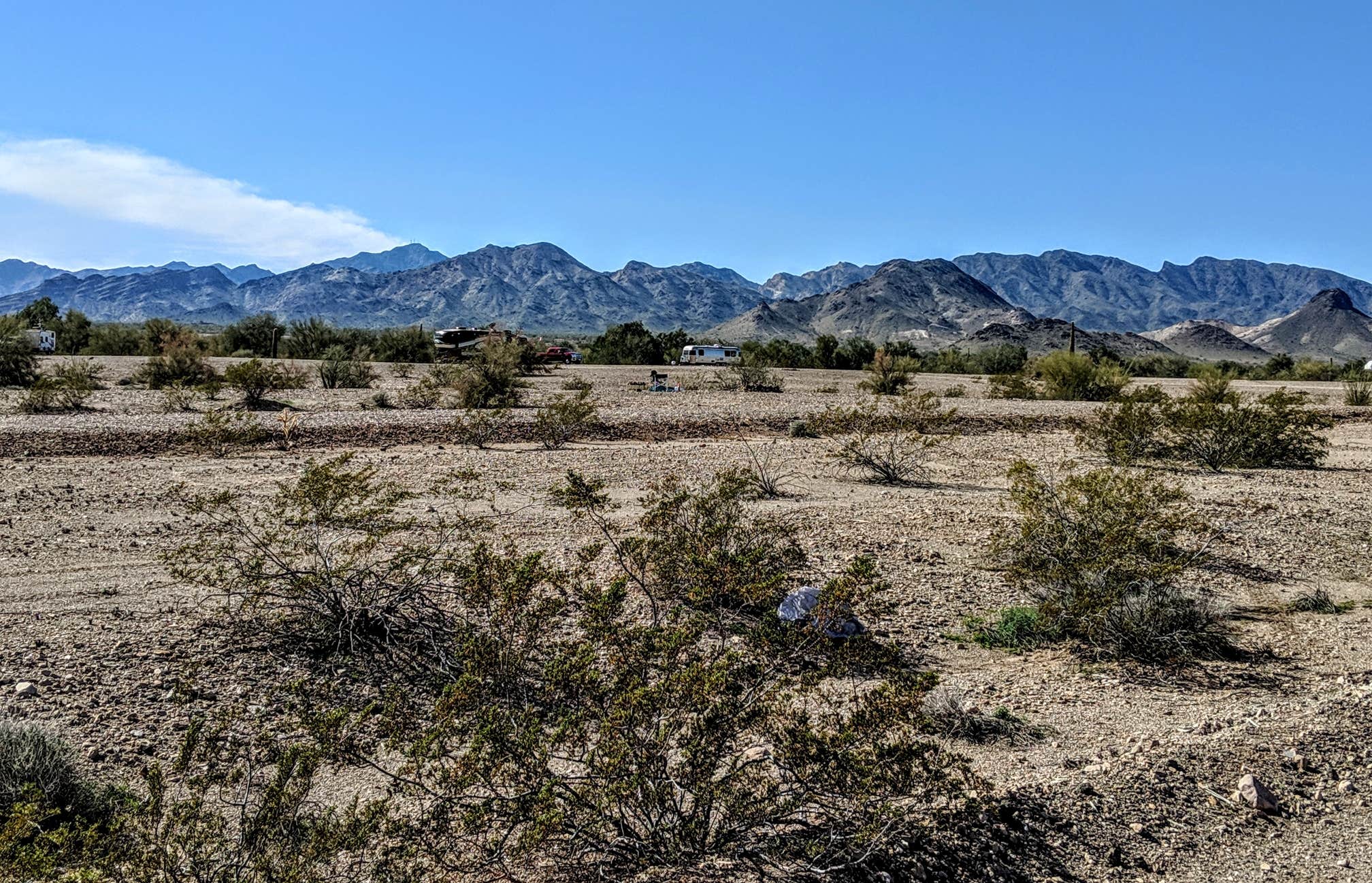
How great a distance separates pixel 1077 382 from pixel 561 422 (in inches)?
857

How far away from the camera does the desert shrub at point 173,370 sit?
2809cm

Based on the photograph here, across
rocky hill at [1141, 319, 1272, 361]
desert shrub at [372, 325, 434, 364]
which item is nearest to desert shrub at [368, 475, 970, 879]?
desert shrub at [372, 325, 434, 364]

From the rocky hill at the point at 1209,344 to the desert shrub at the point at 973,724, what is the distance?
139645mm

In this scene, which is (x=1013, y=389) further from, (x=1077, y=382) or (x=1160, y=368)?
(x=1160, y=368)

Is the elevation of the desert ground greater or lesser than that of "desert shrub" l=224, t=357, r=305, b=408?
lesser

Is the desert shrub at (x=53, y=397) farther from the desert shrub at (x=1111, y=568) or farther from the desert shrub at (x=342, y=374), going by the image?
the desert shrub at (x=1111, y=568)

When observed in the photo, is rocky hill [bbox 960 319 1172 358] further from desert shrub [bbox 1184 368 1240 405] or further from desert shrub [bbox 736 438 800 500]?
desert shrub [bbox 736 438 800 500]

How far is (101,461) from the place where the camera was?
14.3m

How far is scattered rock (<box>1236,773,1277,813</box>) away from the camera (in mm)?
4918

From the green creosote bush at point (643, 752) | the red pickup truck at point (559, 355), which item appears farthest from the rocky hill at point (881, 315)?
the green creosote bush at point (643, 752)

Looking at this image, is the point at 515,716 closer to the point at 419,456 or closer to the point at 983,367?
the point at 419,456

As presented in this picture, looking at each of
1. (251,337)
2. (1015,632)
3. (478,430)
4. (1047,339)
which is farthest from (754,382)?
(1047,339)

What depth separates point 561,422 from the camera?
18.1 metres

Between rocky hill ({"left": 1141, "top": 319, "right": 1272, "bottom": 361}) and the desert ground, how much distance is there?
132 m
